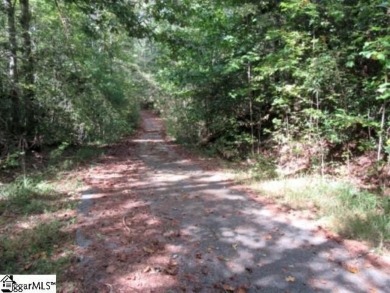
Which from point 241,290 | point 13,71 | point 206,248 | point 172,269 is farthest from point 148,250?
point 13,71

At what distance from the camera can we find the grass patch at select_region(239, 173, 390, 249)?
15.9ft

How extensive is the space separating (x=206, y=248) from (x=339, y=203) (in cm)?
242

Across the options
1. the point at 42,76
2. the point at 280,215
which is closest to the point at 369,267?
the point at 280,215

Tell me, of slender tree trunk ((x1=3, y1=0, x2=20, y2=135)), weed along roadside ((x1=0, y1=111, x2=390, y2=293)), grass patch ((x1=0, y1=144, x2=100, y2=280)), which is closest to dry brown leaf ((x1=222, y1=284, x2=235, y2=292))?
weed along roadside ((x1=0, y1=111, x2=390, y2=293))

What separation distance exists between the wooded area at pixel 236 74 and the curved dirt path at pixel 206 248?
2315 mm

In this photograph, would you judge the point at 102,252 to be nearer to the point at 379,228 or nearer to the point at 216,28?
the point at 379,228

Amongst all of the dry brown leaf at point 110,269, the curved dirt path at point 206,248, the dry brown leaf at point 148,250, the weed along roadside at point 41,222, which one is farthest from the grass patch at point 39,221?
the dry brown leaf at point 148,250

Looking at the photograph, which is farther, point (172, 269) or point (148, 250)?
point (148, 250)

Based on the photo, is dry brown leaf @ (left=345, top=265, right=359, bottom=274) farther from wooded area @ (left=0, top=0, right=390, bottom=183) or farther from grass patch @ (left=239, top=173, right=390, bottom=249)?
wooded area @ (left=0, top=0, right=390, bottom=183)

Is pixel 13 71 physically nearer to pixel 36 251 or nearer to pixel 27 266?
pixel 36 251

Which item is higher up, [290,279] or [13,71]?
[13,71]

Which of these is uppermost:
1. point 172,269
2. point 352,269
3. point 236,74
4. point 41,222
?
point 236,74

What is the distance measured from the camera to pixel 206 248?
451 cm

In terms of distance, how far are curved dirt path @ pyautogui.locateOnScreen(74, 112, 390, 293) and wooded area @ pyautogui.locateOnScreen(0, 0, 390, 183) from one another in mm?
2315
